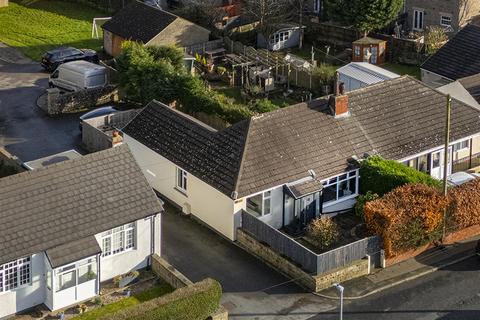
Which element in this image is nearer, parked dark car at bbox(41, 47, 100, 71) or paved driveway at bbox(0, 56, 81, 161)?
paved driveway at bbox(0, 56, 81, 161)

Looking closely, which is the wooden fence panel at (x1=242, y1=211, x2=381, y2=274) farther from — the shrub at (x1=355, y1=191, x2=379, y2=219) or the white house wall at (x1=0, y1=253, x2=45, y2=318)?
the white house wall at (x1=0, y1=253, x2=45, y2=318)

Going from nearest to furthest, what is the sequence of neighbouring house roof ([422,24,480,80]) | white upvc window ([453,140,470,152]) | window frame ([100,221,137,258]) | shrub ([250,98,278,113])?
1. window frame ([100,221,137,258])
2. white upvc window ([453,140,470,152])
3. shrub ([250,98,278,113])
4. neighbouring house roof ([422,24,480,80])

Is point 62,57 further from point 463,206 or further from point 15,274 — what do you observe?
point 463,206

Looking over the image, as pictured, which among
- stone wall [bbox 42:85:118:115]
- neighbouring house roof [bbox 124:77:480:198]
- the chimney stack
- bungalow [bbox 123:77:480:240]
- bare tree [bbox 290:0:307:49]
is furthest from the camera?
bare tree [bbox 290:0:307:49]

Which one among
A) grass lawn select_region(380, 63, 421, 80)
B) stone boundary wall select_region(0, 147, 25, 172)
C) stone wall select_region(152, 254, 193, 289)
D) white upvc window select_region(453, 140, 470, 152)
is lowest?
stone wall select_region(152, 254, 193, 289)

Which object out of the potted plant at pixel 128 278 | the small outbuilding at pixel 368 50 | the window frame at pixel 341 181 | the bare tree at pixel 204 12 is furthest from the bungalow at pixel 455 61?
the potted plant at pixel 128 278

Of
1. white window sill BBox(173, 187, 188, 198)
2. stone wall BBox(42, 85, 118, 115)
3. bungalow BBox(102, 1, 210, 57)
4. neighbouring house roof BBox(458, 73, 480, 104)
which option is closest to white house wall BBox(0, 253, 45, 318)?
white window sill BBox(173, 187, 188, 198)

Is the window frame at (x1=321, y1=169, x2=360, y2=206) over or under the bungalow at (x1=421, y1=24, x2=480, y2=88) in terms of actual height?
under

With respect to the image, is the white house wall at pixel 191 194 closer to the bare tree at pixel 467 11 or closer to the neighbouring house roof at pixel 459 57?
the neighbouring house roof at pixel 459 57
